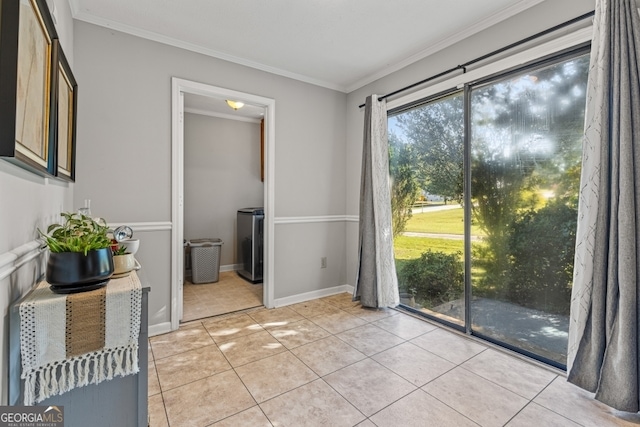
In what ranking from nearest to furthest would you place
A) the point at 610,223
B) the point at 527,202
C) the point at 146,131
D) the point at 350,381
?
1. the point at 610,223
2. the point at 350,381
3. the point at 527,202
4. the point at 146,131

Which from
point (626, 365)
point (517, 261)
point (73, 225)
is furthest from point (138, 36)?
point (626, 365)

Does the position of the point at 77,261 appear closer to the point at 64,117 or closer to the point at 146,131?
the point at 64,117

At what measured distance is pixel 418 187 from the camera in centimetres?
288

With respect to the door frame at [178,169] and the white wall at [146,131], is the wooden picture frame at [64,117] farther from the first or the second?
the door frame at [178,169]

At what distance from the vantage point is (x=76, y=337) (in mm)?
991

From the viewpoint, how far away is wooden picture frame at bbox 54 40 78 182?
1.36 meters

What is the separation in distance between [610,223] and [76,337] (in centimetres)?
245

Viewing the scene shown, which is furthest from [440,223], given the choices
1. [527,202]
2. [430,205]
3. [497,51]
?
[497,51]

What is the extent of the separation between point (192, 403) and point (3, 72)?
1.65 metres

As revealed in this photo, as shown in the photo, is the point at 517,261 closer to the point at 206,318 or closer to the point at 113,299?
the point at 113,299

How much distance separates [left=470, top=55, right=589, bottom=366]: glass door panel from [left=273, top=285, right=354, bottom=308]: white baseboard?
1.55 m

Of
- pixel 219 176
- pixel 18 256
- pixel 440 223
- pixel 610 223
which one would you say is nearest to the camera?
pixel 18 256

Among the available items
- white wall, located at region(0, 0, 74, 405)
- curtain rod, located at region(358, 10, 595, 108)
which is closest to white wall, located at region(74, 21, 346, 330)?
white wall, located at region(0, 0, 74, 405)

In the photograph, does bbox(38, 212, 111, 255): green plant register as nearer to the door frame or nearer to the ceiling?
the door frame
